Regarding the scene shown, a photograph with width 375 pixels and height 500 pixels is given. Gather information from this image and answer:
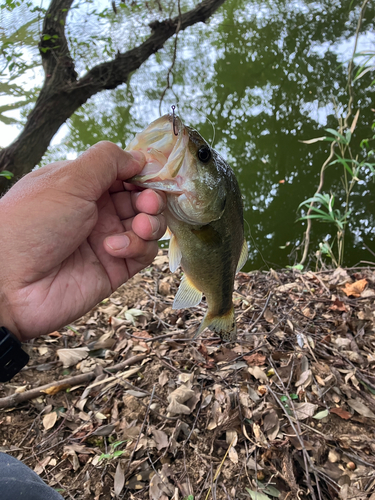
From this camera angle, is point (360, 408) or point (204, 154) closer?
point (204, 154)

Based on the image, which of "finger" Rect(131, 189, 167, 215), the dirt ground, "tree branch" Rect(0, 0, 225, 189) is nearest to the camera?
"finger" Rect(131, 189, 167, 215)

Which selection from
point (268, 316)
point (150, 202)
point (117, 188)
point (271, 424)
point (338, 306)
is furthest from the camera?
point (338, 306)

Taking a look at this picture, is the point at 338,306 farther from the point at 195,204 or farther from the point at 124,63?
the point at 124,63

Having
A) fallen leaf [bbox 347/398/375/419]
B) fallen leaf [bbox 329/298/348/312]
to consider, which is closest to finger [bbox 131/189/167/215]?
fallen leaf [bbox 347/398/375/419]

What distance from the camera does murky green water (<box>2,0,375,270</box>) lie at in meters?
6.30

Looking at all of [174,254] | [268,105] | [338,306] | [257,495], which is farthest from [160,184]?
[268,105]

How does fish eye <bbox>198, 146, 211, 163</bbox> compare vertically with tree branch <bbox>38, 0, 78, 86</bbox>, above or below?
below

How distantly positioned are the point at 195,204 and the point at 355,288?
2.77 m

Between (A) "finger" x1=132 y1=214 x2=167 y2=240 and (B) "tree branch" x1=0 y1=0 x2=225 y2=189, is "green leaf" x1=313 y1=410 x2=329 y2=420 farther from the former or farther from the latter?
(B) "tree branch" x1=0 y1=0 x2=225 y2=189

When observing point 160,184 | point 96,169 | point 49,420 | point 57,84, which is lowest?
point 49,420

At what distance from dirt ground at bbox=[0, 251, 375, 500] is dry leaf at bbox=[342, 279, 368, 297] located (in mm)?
189

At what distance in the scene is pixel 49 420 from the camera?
225 cm

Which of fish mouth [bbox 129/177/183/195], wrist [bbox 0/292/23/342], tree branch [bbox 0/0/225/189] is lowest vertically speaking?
wrist [bbox 0/292/23/342]

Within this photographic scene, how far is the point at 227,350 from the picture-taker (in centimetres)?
272
